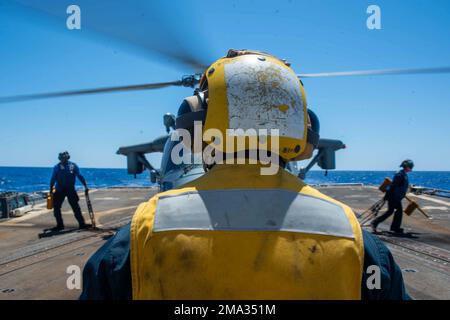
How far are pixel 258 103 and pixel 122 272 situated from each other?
1.15 metres

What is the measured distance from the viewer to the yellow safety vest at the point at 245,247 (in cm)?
147

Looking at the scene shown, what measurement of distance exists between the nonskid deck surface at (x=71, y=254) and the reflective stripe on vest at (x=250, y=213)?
11.6 feet

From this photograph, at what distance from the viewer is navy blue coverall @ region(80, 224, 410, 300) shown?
160cm

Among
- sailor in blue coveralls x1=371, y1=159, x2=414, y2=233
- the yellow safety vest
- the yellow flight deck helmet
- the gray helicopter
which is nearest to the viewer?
the yellow safety vest

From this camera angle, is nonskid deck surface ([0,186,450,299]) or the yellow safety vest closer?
the yellow safety vest

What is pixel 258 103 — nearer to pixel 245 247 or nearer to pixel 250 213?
pixel 250 213

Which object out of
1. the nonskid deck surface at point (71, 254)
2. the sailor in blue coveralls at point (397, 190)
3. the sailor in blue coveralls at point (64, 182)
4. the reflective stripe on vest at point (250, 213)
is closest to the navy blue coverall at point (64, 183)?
the sailor in blue coveralls at point (64, 182)

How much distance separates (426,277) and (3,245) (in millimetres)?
8242

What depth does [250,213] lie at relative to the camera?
1572 mm

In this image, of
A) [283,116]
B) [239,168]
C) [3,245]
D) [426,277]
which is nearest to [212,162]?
[239,168]

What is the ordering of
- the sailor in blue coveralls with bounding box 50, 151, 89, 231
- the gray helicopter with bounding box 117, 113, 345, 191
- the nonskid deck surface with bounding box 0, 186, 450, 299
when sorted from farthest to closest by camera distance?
the sailor in blue coveralls with bounding box 50, 151, 89, 231 → the gray helicopter with bounding box 117, 113, 345, 191 → the nonskid deck surface with bounding box 0, 186, 450, 299

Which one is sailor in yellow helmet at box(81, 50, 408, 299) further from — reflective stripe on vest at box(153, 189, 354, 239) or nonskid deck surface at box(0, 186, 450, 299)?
nonskid deck surface at box(0, 186, 450, 299)

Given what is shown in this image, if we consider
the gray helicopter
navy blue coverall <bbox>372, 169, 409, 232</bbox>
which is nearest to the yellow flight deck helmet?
the gray helicopter
